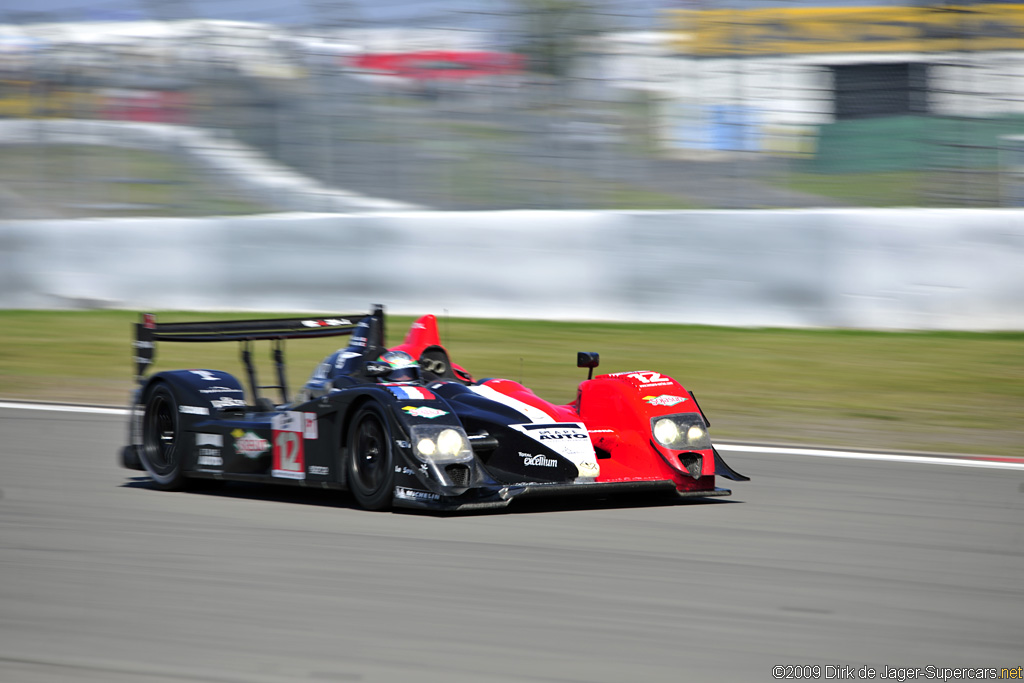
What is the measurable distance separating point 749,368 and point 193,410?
5.60m

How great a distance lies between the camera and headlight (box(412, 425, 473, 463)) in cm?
560

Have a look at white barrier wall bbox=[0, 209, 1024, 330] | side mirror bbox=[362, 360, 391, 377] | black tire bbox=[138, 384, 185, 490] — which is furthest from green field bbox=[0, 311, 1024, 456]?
black tire bbox=[138, 384, 185, 490]

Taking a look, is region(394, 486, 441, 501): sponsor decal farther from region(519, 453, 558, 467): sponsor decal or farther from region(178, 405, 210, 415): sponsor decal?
region(178, 405, 210, 415): sponsor decal

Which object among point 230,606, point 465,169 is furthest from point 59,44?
point 230,606

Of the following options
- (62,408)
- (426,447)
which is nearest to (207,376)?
(426,447)

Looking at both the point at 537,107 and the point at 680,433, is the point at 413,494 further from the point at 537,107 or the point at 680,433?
the point at 537,107

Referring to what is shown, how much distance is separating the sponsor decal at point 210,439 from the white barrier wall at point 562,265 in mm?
5902

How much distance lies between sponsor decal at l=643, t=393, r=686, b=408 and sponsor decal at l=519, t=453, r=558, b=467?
27.9 inches

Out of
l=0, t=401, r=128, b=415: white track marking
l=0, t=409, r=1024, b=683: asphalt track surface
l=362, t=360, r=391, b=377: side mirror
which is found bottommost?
l=0, t=409, r=1024, b=683: asphalt track surface

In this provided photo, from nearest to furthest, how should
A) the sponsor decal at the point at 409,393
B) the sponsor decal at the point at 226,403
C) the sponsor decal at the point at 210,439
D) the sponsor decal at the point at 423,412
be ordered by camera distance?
the sponsor decal at the point at 423,412 < the sponsor decal at the point at 409,393 < the sponsor decal at the point at 210,439 < the sponsor decal at the point at 226,403

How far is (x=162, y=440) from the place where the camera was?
710cm

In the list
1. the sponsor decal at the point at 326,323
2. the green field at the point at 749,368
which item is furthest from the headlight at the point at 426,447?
the green field at the point at 749,368

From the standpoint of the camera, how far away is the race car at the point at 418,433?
5.69 m

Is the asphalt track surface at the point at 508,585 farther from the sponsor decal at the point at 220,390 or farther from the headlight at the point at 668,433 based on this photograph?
the sponsor decal at the point at 220,390
